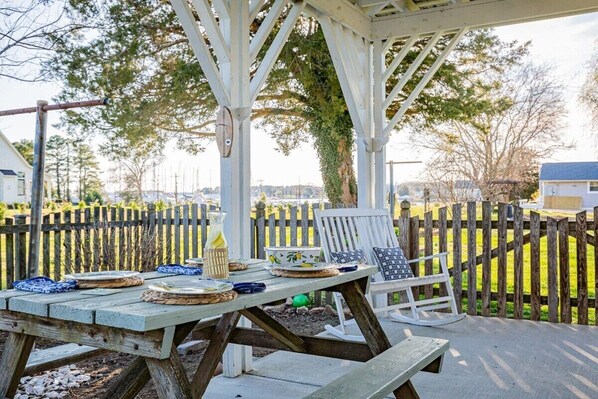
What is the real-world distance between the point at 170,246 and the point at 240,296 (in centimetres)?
434

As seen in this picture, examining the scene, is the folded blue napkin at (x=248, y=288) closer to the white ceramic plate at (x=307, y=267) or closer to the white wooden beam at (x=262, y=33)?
the white ceramic plate at (x=307, y=267)

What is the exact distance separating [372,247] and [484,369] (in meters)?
1.40

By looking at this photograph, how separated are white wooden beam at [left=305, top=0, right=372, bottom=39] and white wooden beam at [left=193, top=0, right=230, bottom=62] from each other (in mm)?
1099

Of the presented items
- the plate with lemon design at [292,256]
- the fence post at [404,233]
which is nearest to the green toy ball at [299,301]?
the fence post at [404,233]

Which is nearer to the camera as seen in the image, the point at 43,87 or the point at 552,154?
the point at 43,87

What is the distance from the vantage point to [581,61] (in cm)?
862

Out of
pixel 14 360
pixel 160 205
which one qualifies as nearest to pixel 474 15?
pixel 14 360

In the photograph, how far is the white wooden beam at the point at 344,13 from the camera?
3941mm

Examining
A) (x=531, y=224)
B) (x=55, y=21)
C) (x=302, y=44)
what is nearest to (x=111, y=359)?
(x=55, y=21)

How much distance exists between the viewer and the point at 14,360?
5.27ft

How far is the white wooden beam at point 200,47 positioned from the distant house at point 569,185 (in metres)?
7.99

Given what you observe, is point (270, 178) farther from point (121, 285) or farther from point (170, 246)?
point (121, 285)

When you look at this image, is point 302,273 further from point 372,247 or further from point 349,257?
point 372,247

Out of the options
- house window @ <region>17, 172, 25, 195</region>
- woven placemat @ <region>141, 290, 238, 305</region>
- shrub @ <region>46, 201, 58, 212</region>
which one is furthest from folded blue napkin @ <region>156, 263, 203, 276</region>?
shrub @ <region>46, 201, 58, 212</region>
